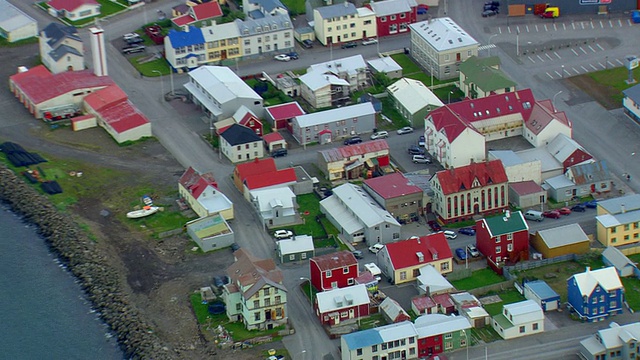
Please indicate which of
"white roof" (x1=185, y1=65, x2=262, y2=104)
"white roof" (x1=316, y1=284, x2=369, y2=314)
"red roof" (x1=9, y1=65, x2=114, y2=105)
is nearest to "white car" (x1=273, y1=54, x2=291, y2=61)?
"white roof" (x1=185, y1=65, x2=262, y2=104)

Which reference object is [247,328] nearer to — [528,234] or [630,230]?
[528,234]

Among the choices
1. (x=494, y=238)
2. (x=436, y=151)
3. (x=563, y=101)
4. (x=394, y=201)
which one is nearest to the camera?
(x=494, y=238)

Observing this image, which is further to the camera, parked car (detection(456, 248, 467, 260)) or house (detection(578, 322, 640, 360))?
parked car (detection(456, 248, 467, 260))

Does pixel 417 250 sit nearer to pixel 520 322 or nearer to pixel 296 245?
pixel 296 245

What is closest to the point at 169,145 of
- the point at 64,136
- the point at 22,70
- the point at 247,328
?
the point at 64,136

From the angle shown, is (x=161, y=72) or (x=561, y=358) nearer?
(x=561, y=358)

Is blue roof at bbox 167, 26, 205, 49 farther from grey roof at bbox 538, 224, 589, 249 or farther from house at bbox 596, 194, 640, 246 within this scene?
house at bbox 596, 194, 640, 246

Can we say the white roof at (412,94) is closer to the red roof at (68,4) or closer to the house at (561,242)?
the house at (561,242)
